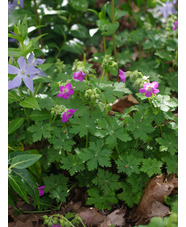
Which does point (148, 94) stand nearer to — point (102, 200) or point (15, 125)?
point (102, 200)

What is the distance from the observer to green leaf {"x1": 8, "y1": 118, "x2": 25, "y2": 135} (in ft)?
6.81

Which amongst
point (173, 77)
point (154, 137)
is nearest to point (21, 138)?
point (154, 137)

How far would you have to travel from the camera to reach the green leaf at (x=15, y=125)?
2.08m

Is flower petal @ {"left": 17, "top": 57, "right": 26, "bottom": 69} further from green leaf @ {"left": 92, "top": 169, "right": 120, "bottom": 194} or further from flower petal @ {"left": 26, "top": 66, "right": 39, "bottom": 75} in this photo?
green leaf @ {"left": 92, "top": 169, "right": 120, "bottom": 194}

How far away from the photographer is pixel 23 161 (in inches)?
68.1

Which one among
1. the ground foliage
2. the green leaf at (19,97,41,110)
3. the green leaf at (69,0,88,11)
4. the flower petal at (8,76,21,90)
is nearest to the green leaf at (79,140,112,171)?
the ground foliage

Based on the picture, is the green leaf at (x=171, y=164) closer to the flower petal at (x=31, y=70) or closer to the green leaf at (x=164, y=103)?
the green leaf at (x=164, y=103)

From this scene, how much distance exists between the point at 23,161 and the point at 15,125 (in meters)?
0.44

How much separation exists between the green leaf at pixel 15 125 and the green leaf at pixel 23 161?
14.1 inches

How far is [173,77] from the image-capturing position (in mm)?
2770

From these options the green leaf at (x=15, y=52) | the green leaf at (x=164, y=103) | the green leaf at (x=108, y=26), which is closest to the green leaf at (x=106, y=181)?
the green leaf at (x=164, y=103)

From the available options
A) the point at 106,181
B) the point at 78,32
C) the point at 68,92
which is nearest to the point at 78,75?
the point at 68,92

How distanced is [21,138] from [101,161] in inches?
26.2
